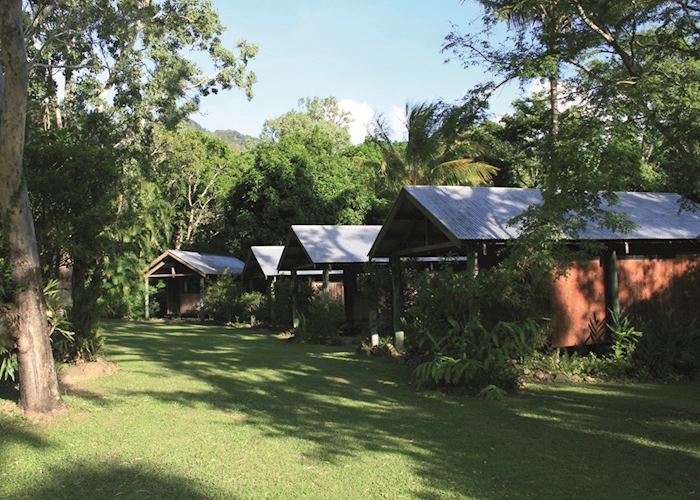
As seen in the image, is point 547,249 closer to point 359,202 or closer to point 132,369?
point 132,369

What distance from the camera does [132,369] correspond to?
38.1ft

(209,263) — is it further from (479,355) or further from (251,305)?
(479,355)

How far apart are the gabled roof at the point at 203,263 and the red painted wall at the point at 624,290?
19.8 m

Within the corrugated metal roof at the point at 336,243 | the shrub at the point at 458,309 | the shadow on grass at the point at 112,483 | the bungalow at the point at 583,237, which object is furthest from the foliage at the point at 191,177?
the shadow on grass at the point at 112,483

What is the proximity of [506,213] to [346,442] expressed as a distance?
6.99m

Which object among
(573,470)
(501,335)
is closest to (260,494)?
(573,470)

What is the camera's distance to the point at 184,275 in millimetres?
31203

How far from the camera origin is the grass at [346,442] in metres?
5.11

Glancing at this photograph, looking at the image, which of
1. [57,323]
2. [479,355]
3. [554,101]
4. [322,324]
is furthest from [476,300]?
[322,324]

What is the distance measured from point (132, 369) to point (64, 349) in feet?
4.83

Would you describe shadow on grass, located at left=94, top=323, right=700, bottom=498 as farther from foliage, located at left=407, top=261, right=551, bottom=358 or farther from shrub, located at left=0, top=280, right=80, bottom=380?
Result: shrub, located at left=0, top=280, right=80, bottom=380

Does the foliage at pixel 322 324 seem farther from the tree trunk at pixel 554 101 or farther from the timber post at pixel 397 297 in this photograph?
the tree trunk at pixel 554 101

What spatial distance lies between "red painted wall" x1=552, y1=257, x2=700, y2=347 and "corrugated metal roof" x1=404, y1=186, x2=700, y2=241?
0.68 m

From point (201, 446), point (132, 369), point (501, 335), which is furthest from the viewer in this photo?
point (132, 369)
